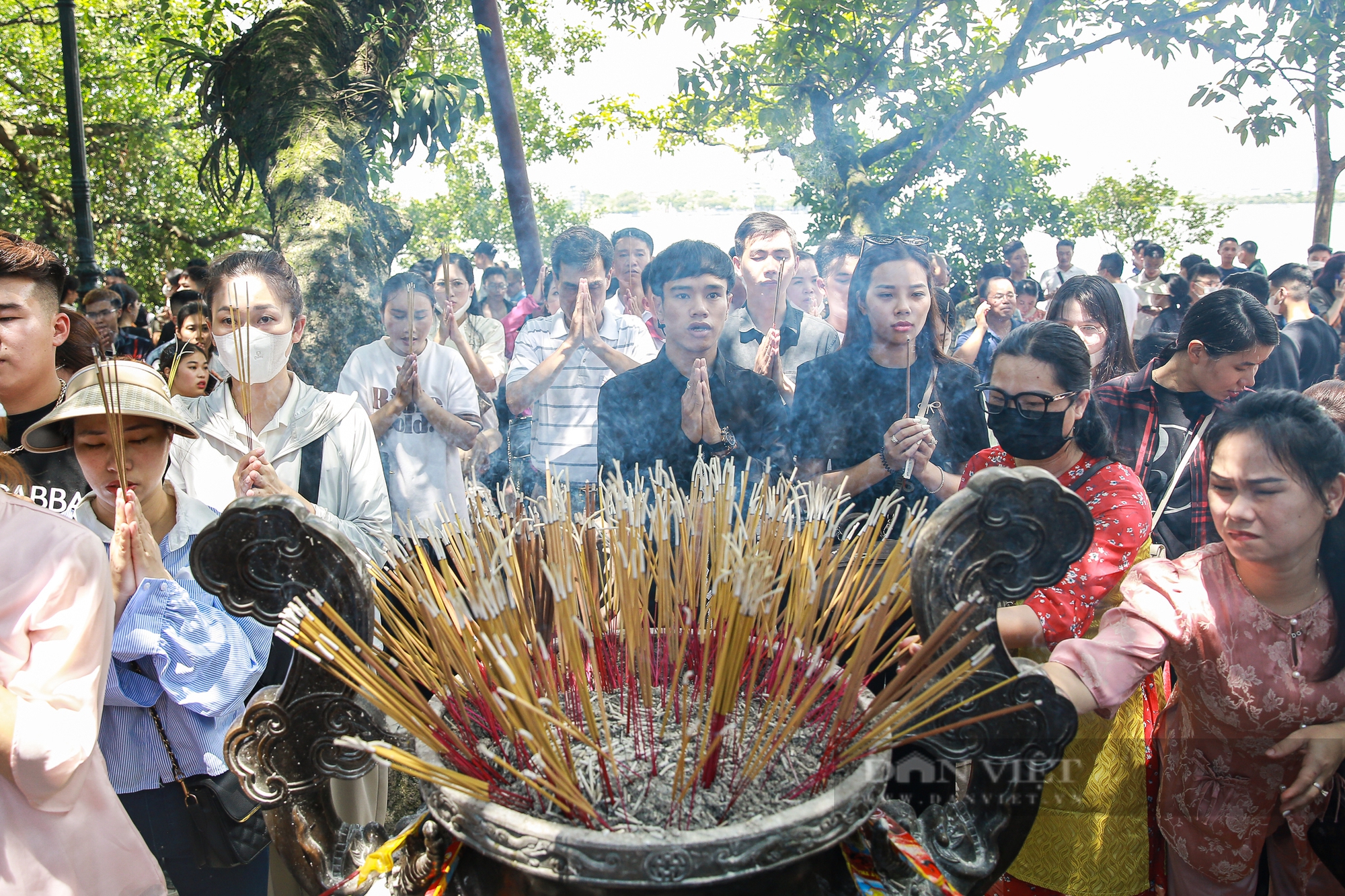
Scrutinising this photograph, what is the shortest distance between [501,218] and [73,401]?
3.10 meters

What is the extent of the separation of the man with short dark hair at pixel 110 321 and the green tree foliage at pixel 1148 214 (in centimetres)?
745

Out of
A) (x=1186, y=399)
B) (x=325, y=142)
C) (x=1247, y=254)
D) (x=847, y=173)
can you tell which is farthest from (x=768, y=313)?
(x=1247, y=254)

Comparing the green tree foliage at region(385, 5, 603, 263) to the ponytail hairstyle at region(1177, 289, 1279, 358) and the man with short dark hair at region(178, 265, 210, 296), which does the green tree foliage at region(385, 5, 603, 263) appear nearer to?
the man with short dark hair at region(178, 265, 210, 296)

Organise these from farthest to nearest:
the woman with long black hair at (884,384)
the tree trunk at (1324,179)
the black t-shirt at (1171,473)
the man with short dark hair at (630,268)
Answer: the tree trunk at (1324,179), the man with short dark hair at (630,268), the black t-shirt at (1171,473), the woman with long black hair at (884,384)

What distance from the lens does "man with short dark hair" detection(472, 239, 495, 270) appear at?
7.02m

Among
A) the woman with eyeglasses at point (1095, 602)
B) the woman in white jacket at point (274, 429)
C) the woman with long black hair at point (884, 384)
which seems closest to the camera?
the woman with eyeglasses at point (1095, 602)

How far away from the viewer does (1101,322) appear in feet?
11.8

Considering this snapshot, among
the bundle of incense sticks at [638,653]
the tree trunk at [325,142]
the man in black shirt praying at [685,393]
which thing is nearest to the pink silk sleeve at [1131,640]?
the bundle of incense sticks at [638,653]

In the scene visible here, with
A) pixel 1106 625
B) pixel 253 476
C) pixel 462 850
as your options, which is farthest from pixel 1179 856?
pixel 253 476

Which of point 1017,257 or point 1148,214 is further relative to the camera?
point 1148,214

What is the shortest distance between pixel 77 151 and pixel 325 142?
527cm

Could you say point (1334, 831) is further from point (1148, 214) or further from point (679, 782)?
point (1148, 214)

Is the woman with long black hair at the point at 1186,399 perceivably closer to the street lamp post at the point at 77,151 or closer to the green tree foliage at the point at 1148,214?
the green tree foliage at the point at 1148,214

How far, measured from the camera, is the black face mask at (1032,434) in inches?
80.3
